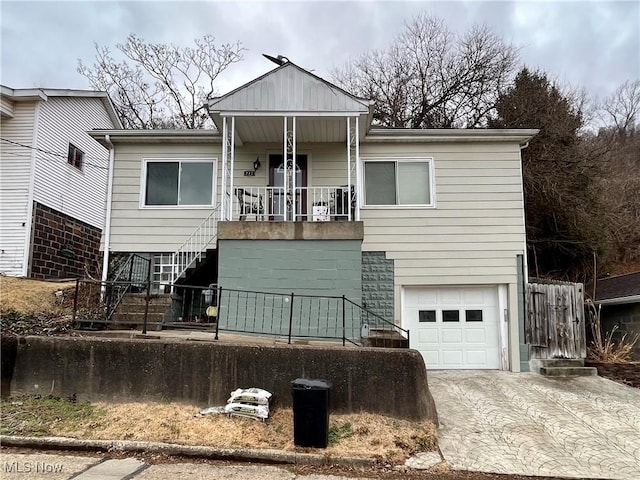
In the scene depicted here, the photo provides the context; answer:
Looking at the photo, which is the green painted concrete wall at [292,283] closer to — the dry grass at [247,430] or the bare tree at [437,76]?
the dry grass at [247,430]

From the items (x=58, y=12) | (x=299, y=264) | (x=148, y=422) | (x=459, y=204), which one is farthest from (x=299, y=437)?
(x=58, y=12)

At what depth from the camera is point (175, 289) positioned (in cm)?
941

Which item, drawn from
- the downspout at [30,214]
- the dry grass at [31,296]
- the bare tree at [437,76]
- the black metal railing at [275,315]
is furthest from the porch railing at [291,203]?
the bare tree at [437,76]

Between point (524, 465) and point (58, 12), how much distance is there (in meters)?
12.2

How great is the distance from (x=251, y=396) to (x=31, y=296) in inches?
280

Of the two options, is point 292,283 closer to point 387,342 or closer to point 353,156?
point 387,342

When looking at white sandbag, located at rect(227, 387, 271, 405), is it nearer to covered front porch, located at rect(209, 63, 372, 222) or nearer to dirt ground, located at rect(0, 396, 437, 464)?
dirt ground, located at rect(0, 396, 437, 464)

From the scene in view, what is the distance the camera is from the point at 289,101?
914 centimetres

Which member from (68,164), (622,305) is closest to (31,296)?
(68,164)

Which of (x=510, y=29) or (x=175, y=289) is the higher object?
(x=510, y=29)

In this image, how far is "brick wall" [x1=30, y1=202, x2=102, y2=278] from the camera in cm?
1242

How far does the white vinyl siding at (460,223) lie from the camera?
9.91 metres

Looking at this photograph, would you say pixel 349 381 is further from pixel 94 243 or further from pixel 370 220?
pixel 94 243

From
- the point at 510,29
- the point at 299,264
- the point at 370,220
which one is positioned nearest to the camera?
the point at 299,264
